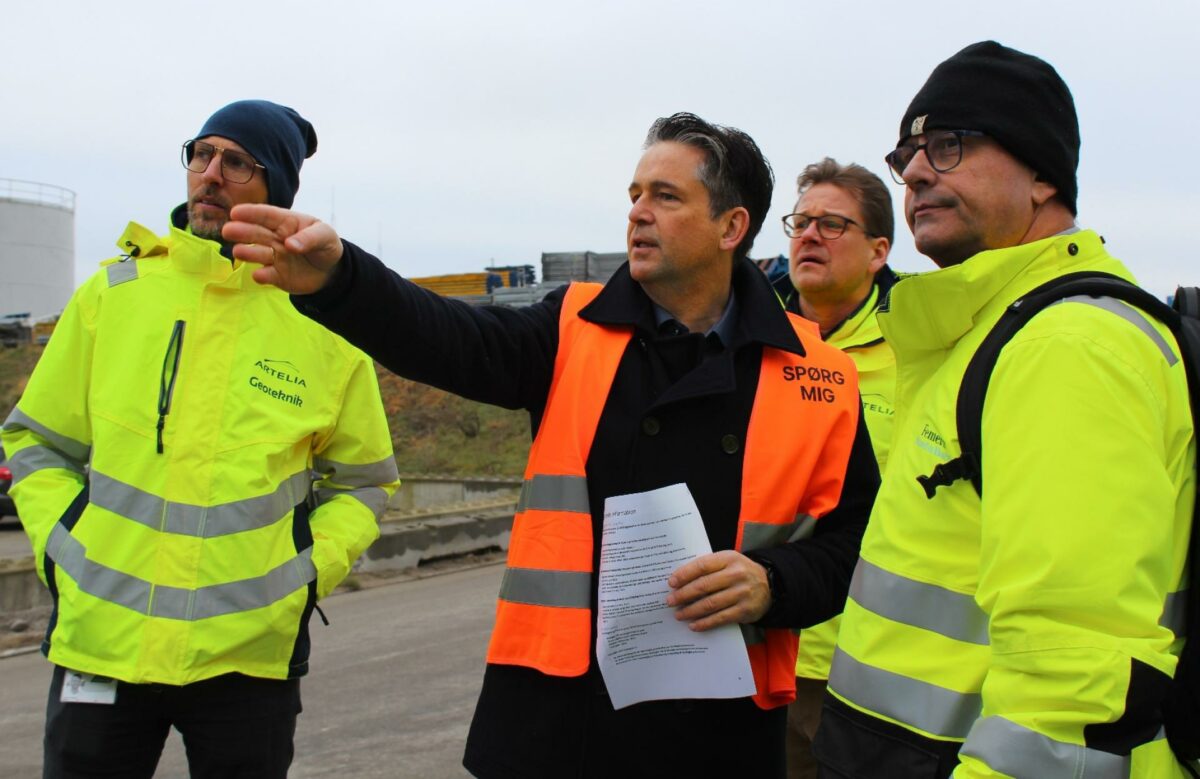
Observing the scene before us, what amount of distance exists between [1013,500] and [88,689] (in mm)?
2444

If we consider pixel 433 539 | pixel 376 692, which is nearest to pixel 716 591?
pixel 376 692

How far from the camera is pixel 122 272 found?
3.19 metres

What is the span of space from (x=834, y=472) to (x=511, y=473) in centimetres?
1787

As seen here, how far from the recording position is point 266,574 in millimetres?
3059

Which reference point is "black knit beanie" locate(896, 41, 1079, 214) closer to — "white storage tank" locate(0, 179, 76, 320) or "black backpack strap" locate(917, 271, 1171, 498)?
"black backpack strap" locate(917, 271, 1171, 498)

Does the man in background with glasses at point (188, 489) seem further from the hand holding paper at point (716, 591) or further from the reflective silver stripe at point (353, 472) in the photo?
the hand holding paper at point (716, 591)

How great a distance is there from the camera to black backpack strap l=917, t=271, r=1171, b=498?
1.73 metres

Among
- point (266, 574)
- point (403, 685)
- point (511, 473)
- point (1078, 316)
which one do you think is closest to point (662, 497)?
point (1078, 316)

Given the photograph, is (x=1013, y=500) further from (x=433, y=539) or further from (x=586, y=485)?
(x=433, y=539)

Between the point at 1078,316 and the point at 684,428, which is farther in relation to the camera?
the point at 684,428

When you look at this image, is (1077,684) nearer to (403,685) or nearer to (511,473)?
(403,685)

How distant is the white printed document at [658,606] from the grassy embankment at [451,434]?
56.2 feet

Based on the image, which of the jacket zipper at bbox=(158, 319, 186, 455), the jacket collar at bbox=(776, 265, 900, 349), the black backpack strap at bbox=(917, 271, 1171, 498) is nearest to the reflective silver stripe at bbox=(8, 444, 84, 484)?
Answer: the jacket zipper at bbox=(158, 319, 186, 455)

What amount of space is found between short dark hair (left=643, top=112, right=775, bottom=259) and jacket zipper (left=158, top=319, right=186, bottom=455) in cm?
146
